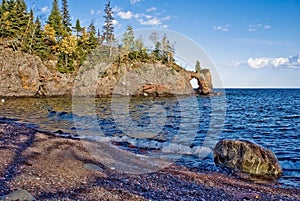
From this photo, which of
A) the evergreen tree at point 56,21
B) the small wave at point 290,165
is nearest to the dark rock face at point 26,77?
the evergreen tree at point 56,21

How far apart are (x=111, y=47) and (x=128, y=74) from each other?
12995 millimetres

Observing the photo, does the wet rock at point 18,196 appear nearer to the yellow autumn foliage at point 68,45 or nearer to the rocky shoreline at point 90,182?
the rocky shoreline at point 90,182

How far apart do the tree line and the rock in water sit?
58.7 metres

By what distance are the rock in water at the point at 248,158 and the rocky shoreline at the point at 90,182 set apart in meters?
2.22

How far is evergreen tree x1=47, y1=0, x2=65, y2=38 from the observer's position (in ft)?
278

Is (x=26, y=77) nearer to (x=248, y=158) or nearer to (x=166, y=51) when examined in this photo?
(x=166, y=51)

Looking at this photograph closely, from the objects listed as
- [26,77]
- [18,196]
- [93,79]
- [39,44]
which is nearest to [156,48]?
[93,79]

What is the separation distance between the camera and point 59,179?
7531 mm

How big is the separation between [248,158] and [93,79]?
6942 cm

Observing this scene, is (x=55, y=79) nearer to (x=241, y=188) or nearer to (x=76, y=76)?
(x=76, y=76)

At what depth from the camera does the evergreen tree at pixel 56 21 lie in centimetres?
8467

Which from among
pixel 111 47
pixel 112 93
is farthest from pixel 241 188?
pixel 111 47

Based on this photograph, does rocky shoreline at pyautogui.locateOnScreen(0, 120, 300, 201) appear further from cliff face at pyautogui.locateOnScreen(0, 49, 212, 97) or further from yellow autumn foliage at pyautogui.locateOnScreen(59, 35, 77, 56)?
yellow autumn foliage at pyautogui.locateOnScreen(59, 35, 77, 56)

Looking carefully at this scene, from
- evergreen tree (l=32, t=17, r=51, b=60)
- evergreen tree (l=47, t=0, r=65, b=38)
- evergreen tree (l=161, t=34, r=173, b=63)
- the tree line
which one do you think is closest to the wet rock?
the tree line
